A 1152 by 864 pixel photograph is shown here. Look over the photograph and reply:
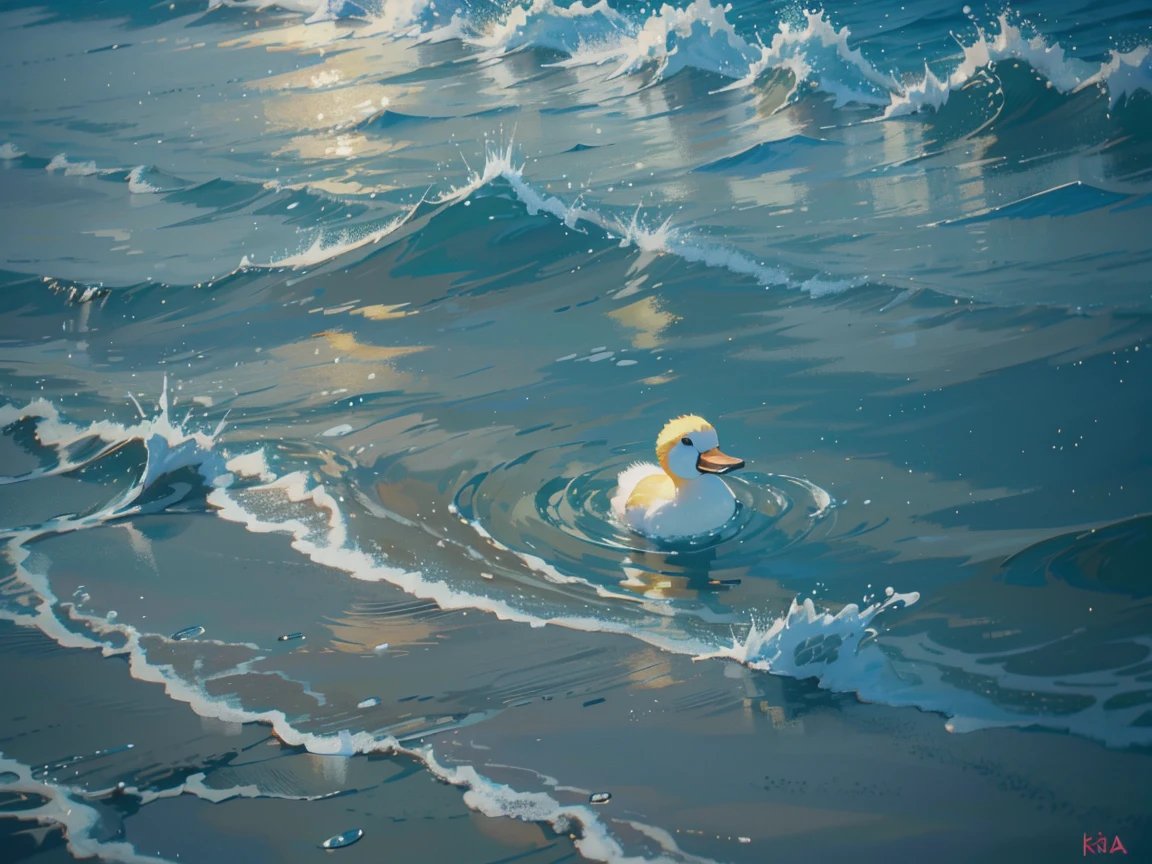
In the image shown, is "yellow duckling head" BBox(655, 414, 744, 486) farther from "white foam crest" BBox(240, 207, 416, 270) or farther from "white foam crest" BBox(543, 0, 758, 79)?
"white foam crest" BBox(543, 0, 758, 79)

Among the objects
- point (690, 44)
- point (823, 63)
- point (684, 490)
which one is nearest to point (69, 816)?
point (684, 490)

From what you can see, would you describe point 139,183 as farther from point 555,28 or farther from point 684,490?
point 684,490

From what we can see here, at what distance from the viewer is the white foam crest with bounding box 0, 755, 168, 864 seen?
2.43 m

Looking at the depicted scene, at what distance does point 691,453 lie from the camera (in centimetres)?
338

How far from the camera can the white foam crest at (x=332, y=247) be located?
6934 mm

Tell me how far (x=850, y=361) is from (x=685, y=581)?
162 centimetres

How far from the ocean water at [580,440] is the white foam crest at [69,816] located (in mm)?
13

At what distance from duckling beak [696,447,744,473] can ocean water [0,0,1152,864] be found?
182 mm

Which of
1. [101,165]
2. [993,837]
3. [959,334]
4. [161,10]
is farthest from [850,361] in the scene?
[161,10]

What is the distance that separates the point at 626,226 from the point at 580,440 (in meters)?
2.52

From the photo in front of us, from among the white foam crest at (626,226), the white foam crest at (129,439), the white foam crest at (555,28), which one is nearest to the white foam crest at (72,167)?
the white foam crest at (555,28)

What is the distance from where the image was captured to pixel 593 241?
629 cm

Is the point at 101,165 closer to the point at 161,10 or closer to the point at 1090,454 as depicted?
the point at 161,10
